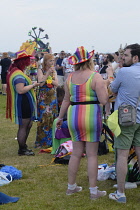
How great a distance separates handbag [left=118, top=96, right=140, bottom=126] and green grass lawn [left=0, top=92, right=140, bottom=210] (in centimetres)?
90

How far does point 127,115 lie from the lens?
379 centimetres

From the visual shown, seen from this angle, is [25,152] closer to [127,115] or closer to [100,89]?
[100,89]

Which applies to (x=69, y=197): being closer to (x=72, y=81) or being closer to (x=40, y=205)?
(x=40, y=205)

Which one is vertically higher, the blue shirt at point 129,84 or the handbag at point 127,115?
the blue shirt at point 129,84

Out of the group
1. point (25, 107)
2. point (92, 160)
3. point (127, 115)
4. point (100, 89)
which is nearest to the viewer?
point (127, 115)

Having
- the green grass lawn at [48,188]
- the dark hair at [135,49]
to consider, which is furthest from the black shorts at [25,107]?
the dark hair at [135,49]

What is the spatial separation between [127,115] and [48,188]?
1544 millimetres

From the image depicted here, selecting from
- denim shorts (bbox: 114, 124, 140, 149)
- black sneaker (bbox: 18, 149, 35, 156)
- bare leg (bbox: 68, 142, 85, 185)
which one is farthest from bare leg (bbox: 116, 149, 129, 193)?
black sneaker (bbox: 18, 149, 35, 156)

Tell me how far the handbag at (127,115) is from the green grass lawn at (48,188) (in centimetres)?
90

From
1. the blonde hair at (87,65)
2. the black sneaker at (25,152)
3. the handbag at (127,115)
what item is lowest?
the black sneaker at (25,152)

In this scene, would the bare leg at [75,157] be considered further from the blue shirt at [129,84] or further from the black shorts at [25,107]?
the black shorts at [25,107]

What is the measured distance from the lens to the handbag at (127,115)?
3783 mm

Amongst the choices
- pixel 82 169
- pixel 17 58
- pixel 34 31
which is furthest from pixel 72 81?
pixel 34 31

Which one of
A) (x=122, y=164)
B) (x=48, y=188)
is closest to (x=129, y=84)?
(x=122, y=164)
